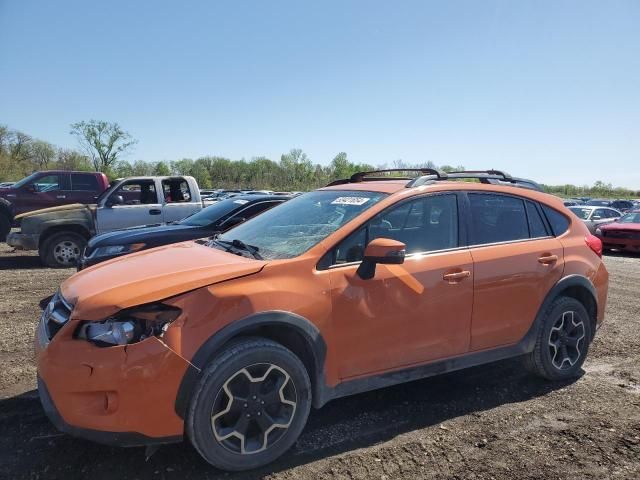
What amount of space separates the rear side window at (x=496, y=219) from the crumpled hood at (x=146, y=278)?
6.01 ft

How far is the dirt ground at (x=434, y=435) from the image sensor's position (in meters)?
2.88

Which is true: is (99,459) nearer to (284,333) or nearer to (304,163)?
(284,333)

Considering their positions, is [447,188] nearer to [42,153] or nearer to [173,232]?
[173,232]

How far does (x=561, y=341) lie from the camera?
4262 millimetres

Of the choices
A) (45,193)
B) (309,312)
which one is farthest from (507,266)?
(45,193)

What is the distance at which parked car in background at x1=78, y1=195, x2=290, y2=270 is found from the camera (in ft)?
21.6

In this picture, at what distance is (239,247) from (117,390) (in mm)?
1346

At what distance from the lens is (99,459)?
2918mm

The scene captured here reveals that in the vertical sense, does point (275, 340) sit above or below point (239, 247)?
below

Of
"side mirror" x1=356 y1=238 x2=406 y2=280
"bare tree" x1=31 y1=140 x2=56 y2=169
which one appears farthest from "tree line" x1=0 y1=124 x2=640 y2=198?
"side mirror" x1=356 y1=238 x2=406 y2=280

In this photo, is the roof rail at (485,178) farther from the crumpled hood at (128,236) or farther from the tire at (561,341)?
the crumpled hood at (128,236)

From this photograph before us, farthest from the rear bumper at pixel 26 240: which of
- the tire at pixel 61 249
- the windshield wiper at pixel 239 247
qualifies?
the windshield wiper at pixel 239 247

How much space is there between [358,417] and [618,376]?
8.42 feet

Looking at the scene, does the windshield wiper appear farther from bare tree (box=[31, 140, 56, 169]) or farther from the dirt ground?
bare tree (box=[31, 140, 56, 169])
